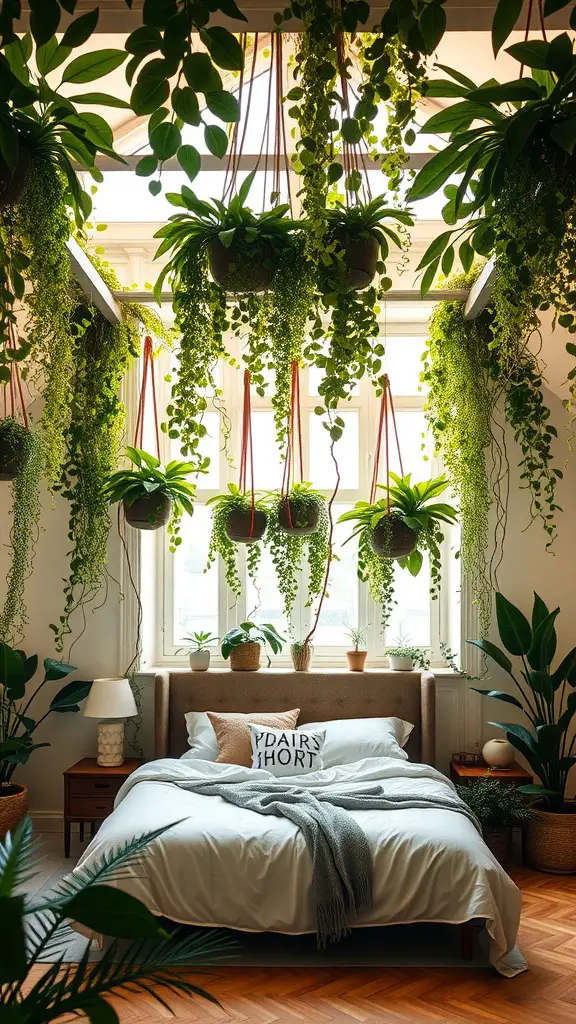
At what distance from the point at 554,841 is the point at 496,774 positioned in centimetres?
44

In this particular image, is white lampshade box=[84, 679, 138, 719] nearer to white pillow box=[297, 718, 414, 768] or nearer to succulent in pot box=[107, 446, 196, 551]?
succulent in pot box=[107, 446, 196, 551]

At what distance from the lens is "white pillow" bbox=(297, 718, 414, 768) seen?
4.99 m

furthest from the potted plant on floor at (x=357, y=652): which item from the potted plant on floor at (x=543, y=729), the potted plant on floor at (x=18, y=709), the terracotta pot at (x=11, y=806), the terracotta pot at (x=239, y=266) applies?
the terracotta pot at (x=239, y=266)

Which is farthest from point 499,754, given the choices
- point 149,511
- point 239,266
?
point 239,266

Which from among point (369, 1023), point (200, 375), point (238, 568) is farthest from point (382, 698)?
point (200, 375)

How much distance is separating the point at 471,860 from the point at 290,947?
86cm

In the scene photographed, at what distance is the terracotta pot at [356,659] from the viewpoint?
566cm

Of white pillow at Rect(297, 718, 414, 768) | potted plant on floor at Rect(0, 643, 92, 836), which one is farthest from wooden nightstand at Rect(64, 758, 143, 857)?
white pillow at Rect(297, 718, 414, 768)

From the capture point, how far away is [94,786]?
201 inches

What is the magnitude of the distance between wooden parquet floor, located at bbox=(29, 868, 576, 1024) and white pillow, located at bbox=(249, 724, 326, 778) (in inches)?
49.0

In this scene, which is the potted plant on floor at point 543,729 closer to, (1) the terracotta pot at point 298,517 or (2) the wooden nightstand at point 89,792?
(1) the terracotta pot at point 298,517

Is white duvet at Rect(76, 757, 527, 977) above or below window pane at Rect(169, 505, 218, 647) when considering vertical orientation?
below

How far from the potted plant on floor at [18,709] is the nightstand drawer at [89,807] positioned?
0.91 feet

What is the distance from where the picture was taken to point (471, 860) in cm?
363
